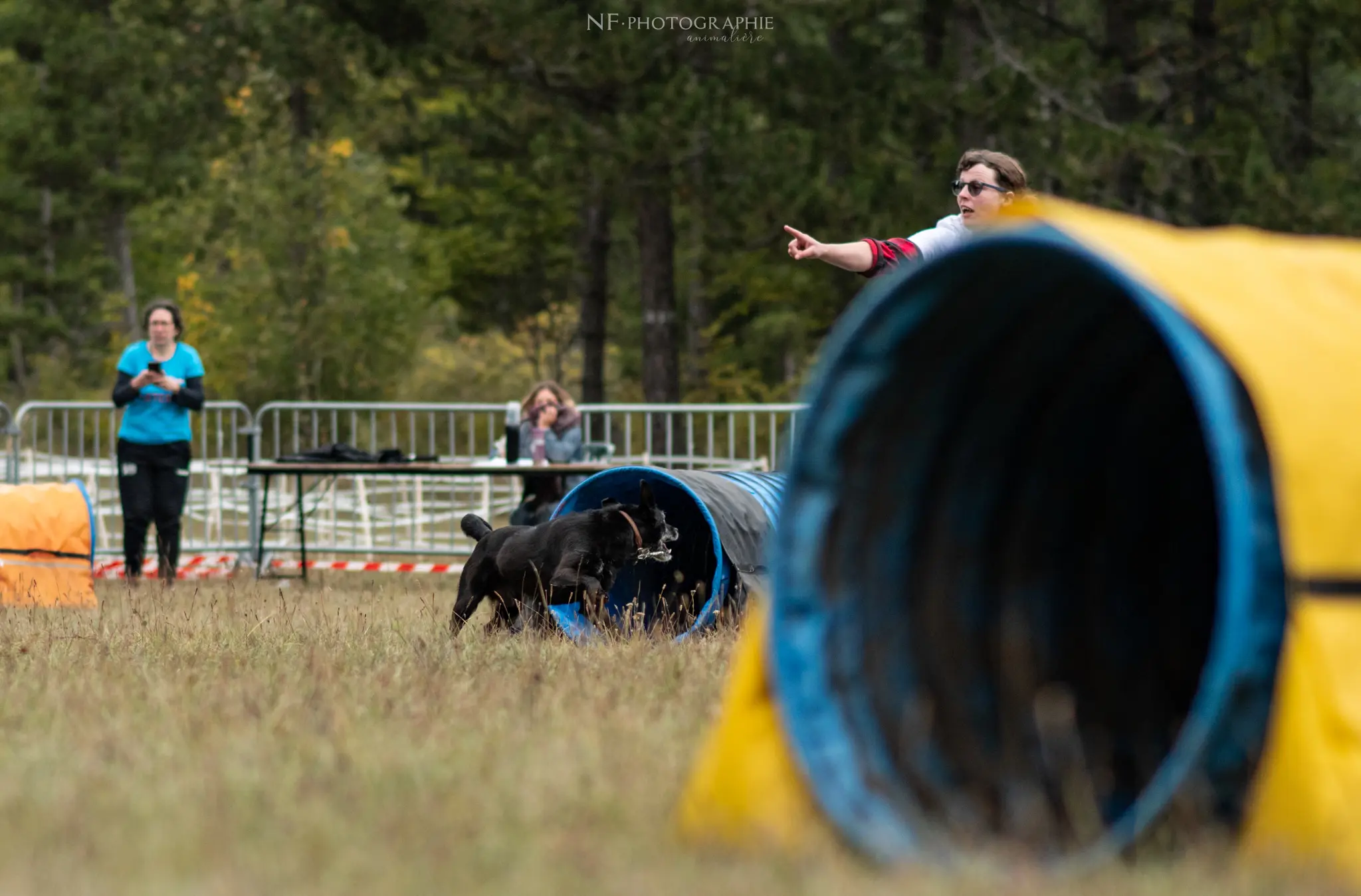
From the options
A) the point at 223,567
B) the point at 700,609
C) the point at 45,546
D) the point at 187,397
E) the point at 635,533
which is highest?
the point at 187,397

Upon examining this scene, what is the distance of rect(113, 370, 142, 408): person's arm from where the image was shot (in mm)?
13167

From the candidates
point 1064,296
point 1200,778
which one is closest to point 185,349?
point 1064,296

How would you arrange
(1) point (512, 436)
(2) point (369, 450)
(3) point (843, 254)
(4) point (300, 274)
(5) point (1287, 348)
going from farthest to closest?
(4) point (300, 274)
(2) point (369, 450)
(1) point (512, 436)
(3) point (843, 254)
(5) point (1287, 348)

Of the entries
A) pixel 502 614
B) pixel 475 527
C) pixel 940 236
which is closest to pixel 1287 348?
pixel 940 236

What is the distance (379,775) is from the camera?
454cm

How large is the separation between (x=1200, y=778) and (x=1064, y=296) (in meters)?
1.30

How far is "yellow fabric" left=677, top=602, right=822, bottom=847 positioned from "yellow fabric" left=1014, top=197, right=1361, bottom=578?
1.11 metres

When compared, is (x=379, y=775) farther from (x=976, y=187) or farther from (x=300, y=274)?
(x=300, y=274)

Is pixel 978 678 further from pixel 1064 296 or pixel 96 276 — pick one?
pixel 96 276

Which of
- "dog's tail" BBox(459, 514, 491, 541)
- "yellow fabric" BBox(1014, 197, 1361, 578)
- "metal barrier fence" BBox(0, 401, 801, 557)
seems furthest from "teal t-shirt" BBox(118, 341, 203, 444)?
"yellow fabric" BBox(1014, 197, 1361, 578)

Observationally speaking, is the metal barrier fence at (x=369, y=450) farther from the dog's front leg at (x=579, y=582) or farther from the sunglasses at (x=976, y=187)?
the sunglasses at (x=976, y=187)

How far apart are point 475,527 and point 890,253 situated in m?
2.93

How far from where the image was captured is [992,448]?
4.60 m

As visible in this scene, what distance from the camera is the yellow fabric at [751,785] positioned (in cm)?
380
